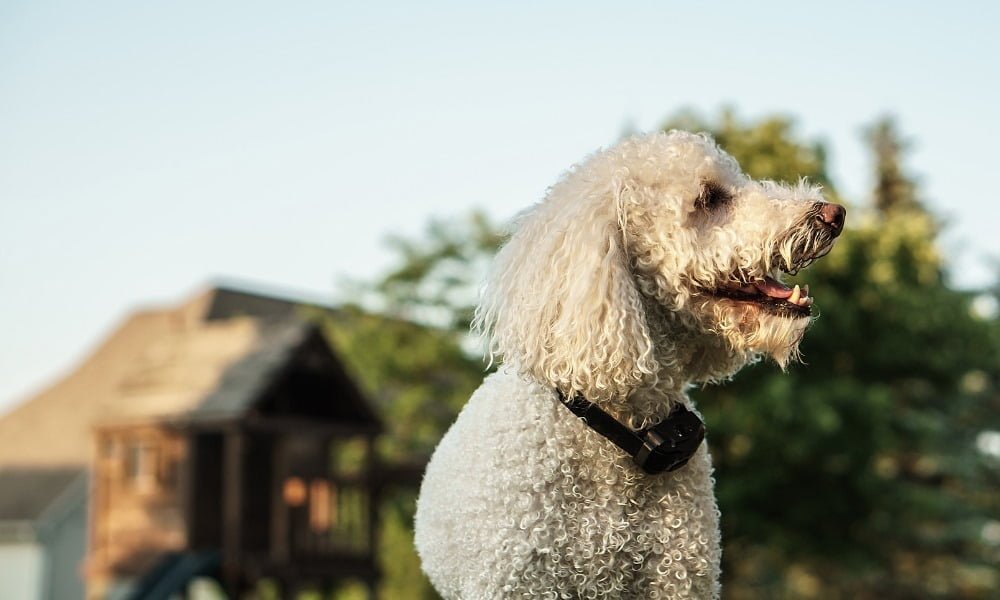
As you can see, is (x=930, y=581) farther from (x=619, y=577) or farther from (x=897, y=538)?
(x=619, y=577)

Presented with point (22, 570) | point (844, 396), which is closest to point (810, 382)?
point (844, 396)

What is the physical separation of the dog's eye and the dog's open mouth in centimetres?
27

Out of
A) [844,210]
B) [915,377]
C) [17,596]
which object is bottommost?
[17,596]

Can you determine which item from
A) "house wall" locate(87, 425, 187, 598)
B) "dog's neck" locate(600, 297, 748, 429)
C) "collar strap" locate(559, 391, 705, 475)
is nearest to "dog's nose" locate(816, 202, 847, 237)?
"dog's neck" locate(600, 297, 748, 429)

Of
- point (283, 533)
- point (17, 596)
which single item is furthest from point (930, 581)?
point (17, 596)

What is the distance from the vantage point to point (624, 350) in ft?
11.2

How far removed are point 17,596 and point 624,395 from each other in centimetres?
2764

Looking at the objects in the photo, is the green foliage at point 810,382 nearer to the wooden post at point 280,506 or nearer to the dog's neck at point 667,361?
the wooden post at point 280,506

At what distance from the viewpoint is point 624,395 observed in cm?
356

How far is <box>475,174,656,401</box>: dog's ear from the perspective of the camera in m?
3.40

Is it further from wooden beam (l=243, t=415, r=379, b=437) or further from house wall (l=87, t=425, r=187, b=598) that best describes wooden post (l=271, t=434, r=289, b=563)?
house wall (l=87, t=425, r=187, b=598)

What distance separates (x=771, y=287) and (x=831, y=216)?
0.98ft

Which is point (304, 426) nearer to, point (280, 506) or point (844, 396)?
point (280, 506)

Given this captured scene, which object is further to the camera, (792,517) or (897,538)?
(897,538)
